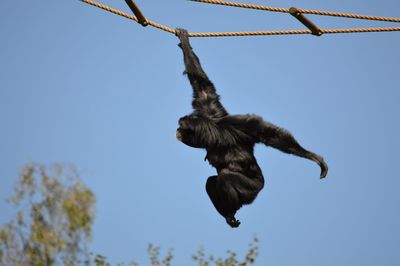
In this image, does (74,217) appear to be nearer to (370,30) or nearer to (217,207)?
(217,207)

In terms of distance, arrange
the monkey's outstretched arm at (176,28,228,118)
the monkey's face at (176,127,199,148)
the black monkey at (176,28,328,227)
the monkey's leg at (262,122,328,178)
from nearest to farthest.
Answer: the monkey's leg at (262,122,328,178)
the black monkey at (176,28,328,227)
the monkey's face at (176,127,199,148)
the monkey's outstretched arm at (176,28,228,118)

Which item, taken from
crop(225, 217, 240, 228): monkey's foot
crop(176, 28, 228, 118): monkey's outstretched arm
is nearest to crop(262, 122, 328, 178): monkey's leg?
crop(176, 28, 228, 118): monkey's outstretched arm

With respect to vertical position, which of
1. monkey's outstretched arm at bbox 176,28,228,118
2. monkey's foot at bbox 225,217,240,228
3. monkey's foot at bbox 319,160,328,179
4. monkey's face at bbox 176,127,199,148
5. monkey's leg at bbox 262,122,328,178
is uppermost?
monkey's outstretched arm at bbox 176,28,228,118

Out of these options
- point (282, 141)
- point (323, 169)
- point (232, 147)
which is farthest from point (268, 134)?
point (323, 169)

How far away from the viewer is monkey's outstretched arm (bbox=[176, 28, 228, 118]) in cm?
1260

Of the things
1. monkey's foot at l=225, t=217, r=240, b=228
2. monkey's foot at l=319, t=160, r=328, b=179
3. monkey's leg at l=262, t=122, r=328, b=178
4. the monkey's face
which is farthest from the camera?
the monkey's face

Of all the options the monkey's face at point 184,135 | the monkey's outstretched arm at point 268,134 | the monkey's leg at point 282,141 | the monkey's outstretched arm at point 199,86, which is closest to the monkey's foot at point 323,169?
the monkey's outstretched arm at point 268,134

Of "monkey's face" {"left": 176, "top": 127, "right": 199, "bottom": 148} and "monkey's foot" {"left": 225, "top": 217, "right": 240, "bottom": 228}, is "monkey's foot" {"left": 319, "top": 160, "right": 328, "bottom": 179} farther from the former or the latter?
"monkey's face" {"left": 176, "top": 127, "right": 199, "bottom": 148}

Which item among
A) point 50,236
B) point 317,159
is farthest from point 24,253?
point 317,159

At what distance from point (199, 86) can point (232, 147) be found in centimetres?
178

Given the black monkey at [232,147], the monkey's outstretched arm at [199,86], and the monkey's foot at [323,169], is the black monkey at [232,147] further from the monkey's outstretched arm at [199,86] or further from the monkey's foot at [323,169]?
the monkey's foot at [323,169]

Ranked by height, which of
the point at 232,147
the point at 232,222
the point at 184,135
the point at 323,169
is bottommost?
the point at 232,222

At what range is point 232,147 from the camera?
11766 millimetres

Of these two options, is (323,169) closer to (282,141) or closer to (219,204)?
(282,141)
